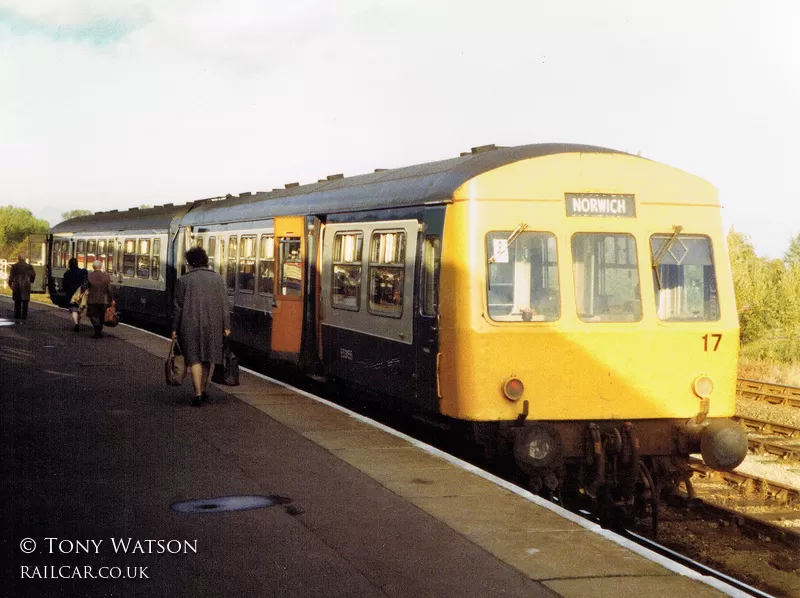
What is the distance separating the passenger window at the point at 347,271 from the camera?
11891 mm

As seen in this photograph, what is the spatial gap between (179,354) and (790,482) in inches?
297

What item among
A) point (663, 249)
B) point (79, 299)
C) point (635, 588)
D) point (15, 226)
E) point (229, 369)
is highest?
point (15, 226)

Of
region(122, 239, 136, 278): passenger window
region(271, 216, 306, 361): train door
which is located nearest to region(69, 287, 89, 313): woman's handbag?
region(122, 239, 136, 278): passenger window

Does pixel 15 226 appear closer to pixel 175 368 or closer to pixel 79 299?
pixel 79 299

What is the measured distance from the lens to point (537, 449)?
355 inches

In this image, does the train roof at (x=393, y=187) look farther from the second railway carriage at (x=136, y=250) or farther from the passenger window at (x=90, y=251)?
the passenger window at (x=90, y=251)

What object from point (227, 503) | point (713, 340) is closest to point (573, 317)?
point (713, 340)

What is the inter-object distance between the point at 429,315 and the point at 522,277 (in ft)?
3.03

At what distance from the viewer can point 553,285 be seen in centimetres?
944

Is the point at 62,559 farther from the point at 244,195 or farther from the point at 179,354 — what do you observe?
the point at 244,195

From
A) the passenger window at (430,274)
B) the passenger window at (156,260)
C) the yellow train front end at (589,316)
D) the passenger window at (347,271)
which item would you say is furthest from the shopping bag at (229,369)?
the passenger window at (156,260)

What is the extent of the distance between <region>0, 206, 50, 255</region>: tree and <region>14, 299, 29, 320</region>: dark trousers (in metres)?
101

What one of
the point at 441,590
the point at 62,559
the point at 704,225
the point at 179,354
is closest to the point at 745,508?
the point at 704,225

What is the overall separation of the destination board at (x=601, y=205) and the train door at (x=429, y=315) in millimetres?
1169
